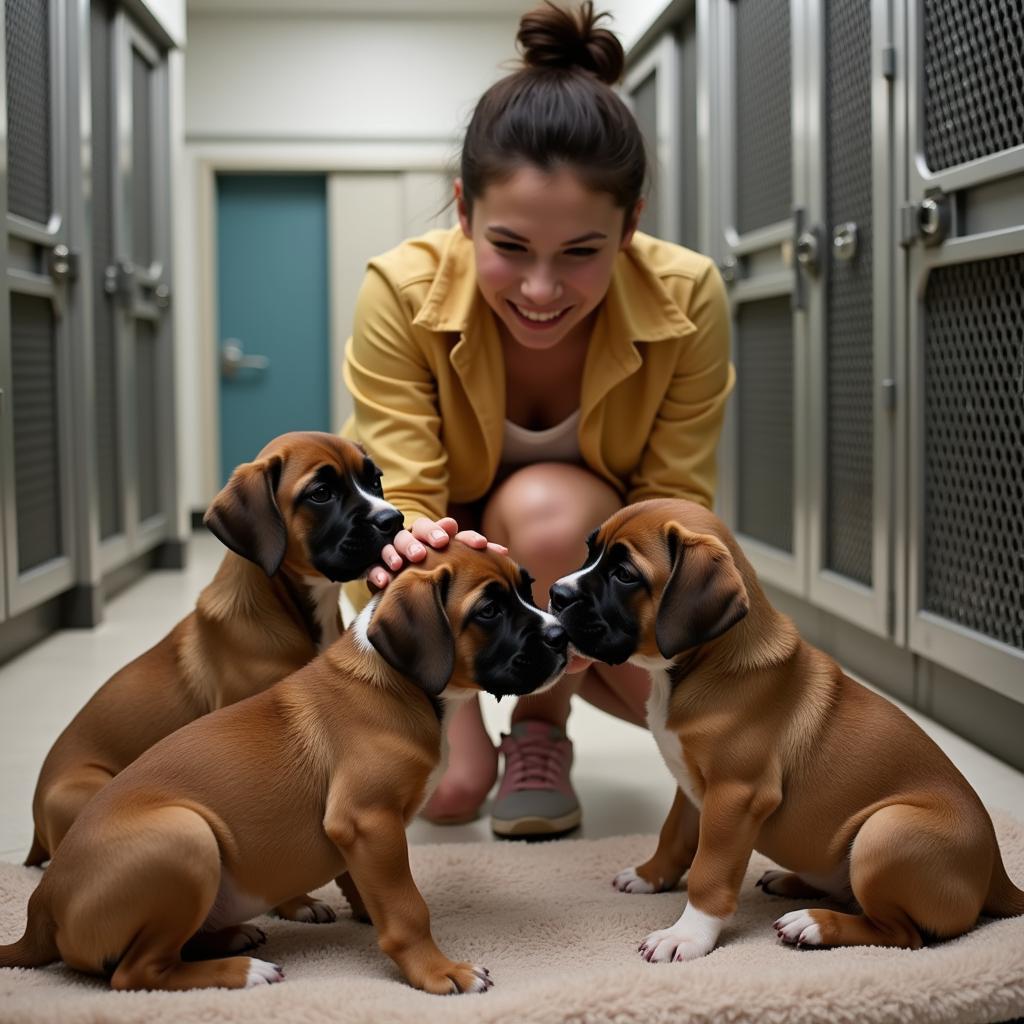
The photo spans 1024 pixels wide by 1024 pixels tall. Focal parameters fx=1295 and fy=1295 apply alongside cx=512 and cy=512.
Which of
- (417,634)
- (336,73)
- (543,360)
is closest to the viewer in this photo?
(417,634)

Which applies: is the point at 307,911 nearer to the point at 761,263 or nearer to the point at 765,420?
the point at 765,420

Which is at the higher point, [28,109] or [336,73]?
[336,73]

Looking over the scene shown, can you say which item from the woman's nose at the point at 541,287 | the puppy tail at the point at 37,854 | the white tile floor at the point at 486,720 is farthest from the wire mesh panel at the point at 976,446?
the puppy tail at the point at 37,854

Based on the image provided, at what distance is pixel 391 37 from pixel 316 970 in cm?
760

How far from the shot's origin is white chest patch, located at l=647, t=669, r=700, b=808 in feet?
5.36

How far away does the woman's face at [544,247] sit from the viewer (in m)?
2.04

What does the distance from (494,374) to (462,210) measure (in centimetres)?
30

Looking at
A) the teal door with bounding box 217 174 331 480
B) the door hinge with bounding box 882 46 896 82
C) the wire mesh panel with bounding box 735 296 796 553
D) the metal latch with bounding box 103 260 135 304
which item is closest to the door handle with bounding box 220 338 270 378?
the teal door with bounding box 217 174 331 480

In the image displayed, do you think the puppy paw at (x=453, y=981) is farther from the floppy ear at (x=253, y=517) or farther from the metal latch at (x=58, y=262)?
the metal latch at (x=58, y=262)

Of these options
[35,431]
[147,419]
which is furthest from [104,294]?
[35,431]

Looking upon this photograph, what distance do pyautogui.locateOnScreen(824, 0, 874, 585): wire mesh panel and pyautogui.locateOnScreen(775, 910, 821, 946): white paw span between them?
6.23 ft

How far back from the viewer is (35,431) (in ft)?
13.1

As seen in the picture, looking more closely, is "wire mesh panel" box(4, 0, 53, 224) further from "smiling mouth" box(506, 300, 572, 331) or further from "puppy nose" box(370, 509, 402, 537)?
"puppy nose" box(370, 509, 402, 537)

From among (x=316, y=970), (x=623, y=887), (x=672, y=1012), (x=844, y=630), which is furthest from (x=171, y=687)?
(x=844, y=630)
